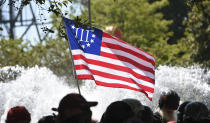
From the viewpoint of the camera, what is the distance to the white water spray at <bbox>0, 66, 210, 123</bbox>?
34.2 feet

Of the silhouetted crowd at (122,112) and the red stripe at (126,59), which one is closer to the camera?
the silhouetted crowd at (122,112)

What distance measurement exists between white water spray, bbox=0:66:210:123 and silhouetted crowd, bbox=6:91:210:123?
536 centimetres

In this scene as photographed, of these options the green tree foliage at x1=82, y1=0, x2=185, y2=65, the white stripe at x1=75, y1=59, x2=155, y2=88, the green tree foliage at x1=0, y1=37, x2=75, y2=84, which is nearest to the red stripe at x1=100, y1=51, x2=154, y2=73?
A: the white stripe at x1=75, y1=59, x2=155, y2=88

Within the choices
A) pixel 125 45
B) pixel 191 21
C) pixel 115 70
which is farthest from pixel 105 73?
pixel 191 21

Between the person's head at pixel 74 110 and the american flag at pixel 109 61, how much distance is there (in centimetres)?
331

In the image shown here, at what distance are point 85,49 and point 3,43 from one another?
59.3 feet

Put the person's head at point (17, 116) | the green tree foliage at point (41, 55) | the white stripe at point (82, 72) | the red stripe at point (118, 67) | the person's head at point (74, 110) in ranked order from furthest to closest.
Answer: the green tree foliage at point (41, 55), the red stripe at point (118, 67), the white stripe at point (82, 72), the person's head at point (17, 116), the person's head at point (74, 110)

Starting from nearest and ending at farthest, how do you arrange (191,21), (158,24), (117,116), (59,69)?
(117,116)
(59,69)
(191,21)
(158,24)

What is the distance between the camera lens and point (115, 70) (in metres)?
7.00

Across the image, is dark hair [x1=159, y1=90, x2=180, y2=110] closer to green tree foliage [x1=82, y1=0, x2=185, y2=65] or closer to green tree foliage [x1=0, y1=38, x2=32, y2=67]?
green tree foliage [x1=0, y1=38, x2=32, y2=67]

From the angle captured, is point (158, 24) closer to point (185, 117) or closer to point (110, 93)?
point (110, 93)

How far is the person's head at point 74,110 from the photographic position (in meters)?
3.19

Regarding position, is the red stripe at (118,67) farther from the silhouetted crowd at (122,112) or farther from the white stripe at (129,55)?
the silhouetted crowd at (122,112)

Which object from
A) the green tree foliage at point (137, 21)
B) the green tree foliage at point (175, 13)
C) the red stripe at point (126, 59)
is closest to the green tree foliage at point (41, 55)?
the green tree foliage at point (137, 21)
